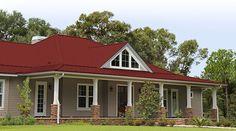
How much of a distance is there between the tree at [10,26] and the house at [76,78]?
1921cm

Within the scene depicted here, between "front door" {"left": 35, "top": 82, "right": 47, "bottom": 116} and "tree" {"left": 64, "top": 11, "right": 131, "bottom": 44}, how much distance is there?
70.3ft

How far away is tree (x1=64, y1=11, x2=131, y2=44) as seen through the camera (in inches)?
2046

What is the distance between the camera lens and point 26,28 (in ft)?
184

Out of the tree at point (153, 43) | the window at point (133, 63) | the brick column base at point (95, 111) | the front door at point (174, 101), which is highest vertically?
the tree at point (153, 43)

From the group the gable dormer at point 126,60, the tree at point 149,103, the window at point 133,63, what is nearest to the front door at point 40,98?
the gable dormer at point 126,60

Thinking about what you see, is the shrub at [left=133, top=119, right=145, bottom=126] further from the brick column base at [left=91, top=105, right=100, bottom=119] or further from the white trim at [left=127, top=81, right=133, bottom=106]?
the white trim at [left=127, top=81, right=133, bottom=106]

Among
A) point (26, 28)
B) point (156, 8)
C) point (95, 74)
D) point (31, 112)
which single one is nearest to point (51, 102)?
point (31, 112)

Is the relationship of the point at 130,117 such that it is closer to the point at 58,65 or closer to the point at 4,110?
the point at 58,65

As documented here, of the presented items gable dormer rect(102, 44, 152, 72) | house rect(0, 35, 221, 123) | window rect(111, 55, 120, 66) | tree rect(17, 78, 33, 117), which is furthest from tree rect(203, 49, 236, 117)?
tree rect(17, 78, 33, 117)

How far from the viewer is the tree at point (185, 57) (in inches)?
2382

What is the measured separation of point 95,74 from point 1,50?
294 inches

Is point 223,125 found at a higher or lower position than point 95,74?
lower

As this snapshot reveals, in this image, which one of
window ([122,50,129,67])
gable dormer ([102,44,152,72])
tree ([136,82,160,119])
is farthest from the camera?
window ([122,50,129,67])

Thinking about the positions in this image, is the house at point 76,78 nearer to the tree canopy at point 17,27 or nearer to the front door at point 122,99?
the front door at point 122,99
